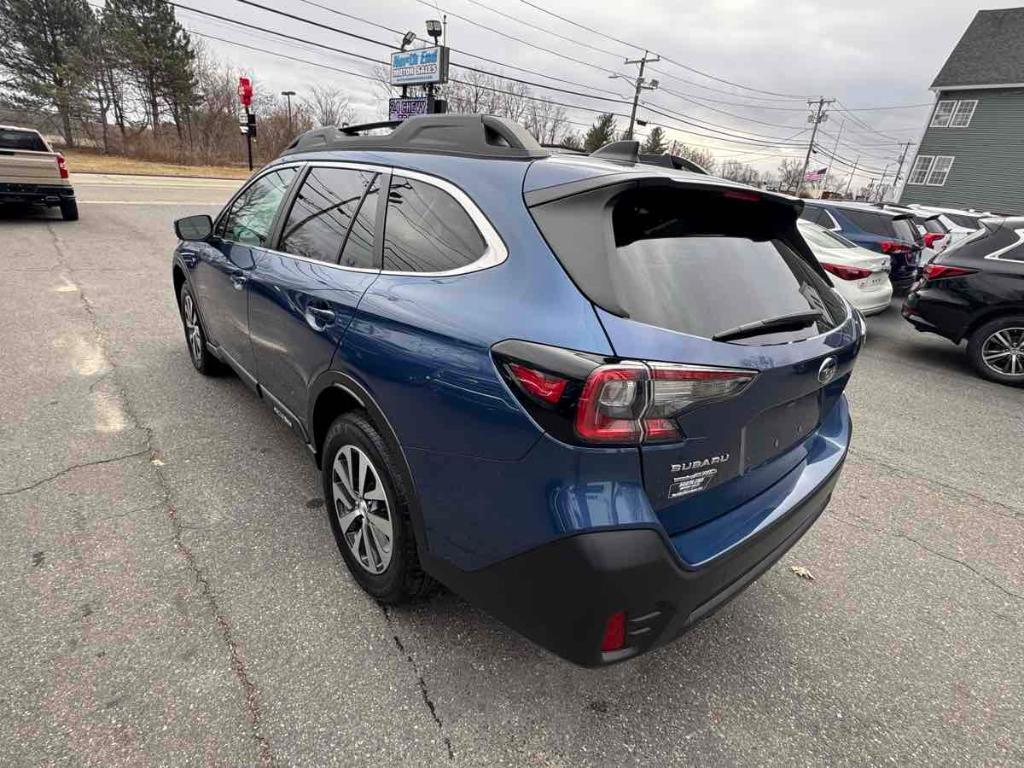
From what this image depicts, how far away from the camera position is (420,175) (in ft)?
7.04

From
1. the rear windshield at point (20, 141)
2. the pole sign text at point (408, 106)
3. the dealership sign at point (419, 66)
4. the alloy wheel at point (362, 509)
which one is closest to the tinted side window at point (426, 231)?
the alloy wheel at point (362, 509)

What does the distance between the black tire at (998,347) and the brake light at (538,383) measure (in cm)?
678

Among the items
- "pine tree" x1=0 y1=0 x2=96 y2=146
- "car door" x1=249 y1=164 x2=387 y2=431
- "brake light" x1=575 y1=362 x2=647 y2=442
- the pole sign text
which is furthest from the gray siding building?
"pine tree" x1=0 y1=0 x2=96 y2=146

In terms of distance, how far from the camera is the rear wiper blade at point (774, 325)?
1.66 m

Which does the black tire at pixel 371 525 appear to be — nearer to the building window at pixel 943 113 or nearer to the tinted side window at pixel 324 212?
the tinted side window at pixel 324 212

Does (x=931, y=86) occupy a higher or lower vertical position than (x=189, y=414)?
higher

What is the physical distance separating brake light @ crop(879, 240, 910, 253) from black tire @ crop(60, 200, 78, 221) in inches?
570

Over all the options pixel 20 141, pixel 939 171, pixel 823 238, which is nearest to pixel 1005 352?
pixel 823 238

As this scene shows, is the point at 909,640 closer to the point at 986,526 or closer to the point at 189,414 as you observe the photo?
the point at 986,526

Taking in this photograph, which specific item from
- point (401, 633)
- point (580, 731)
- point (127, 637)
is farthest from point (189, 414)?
point (580, 731)

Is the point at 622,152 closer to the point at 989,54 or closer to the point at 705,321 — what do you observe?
the point at 705,321

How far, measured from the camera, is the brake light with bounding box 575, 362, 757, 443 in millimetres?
1424

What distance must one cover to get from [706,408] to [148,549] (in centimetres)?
250

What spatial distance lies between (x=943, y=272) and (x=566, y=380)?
22.2ft
